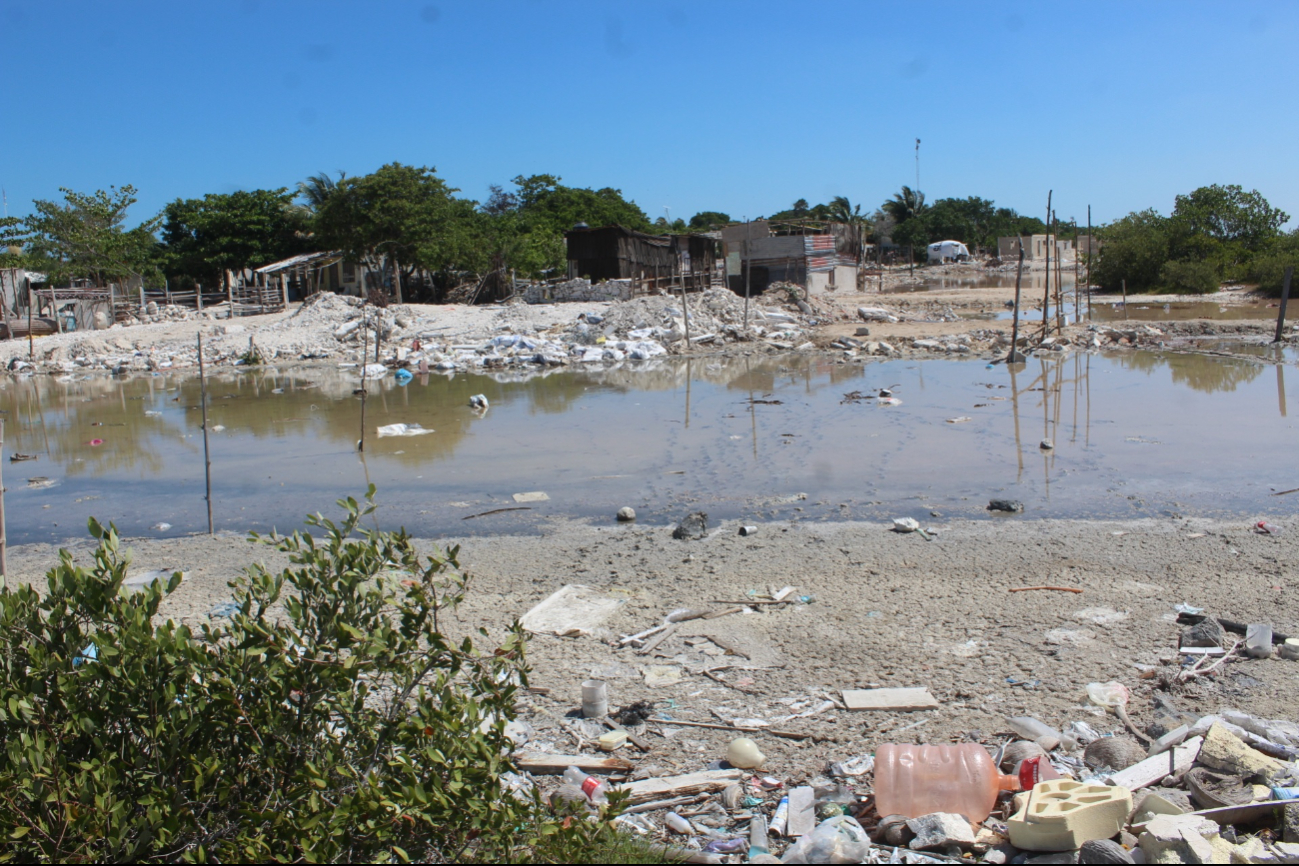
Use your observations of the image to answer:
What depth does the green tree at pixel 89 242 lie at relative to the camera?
2989 centimetres

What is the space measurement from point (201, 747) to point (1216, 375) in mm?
15581

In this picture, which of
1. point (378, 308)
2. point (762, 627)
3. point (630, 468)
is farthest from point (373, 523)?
point (378, 308)

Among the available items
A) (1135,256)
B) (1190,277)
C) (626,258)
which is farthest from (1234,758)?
(1135,256)

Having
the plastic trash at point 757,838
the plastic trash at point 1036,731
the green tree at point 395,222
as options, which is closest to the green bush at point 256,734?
the plastic trash at point 757,838

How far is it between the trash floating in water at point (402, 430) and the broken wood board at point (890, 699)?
850 cm

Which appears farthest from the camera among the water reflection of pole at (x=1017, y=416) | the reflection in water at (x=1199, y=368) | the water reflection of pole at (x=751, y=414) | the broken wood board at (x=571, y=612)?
the reflection in water at (x=1199, y=368)

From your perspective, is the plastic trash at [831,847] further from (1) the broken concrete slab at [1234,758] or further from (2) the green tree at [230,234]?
(2) the green tree at [230,234]

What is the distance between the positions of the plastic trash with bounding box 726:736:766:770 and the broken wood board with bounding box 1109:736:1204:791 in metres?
1.18

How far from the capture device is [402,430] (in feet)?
37.2

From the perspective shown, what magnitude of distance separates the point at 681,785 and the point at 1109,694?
6.23 ft

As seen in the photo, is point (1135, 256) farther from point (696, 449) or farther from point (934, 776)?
point (934, 776)

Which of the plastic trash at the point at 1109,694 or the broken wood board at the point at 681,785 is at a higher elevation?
the plastic trash at the point at 1109,694

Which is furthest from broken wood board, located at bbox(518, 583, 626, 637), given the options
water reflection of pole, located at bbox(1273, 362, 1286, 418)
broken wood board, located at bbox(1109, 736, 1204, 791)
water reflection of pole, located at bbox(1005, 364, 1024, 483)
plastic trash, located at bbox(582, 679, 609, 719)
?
water reflection of pole, located at bbox(1273, 362, 1286, 418)

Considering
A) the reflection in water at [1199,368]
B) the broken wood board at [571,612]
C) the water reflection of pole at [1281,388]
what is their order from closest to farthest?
the broken wood board at [571,612] → the water reflection of pole at [1281,388] → the reflection in water at [1199,368]
